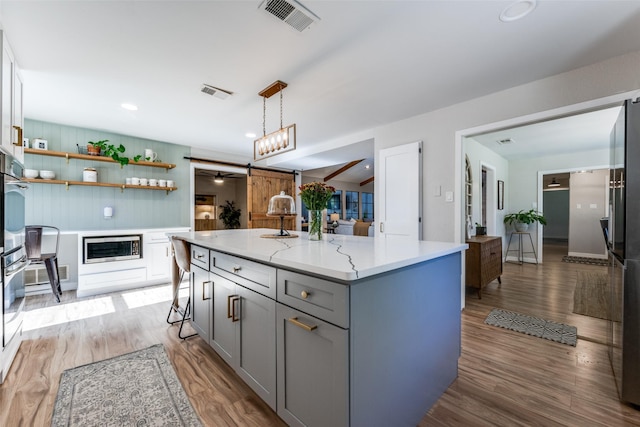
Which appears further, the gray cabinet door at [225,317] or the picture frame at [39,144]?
the picture frame at [39,144]

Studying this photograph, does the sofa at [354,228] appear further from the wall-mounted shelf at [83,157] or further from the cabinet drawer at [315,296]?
the cabinet drawer at [315,296]

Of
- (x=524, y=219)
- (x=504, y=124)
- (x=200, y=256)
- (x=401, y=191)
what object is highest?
(x=504, y=124)

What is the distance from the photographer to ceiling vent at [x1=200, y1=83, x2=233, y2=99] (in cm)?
282

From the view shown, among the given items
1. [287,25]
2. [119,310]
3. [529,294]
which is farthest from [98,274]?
[529,294]

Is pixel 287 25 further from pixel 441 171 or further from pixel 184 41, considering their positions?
pixel 441 171

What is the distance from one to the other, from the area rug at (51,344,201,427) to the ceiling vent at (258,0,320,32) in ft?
8.16

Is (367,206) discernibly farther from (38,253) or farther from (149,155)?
(38,253)

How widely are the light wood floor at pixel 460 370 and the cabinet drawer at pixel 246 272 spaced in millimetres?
736

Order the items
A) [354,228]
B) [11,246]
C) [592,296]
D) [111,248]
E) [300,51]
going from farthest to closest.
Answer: [354,228] < [111,248] < [592,296] < [300,51] < [11,246]

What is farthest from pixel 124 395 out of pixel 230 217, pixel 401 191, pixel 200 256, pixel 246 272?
pixel 230 217

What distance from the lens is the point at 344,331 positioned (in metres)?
1.07

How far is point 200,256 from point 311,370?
1.49 metres

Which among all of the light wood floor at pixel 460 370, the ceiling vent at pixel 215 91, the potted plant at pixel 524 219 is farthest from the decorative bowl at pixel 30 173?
the potted plant at pixel 524 219

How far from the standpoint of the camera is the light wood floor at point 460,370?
1.56 m
